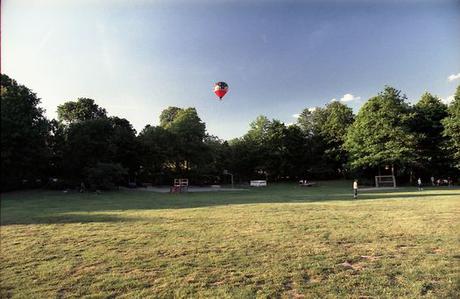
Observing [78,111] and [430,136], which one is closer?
[430,136]

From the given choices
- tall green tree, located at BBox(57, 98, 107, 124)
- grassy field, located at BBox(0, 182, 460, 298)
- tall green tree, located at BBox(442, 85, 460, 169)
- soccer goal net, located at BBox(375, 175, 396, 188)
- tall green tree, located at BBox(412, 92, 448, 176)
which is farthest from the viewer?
tall green tree, located at BBox(57, 98, 107, 124)

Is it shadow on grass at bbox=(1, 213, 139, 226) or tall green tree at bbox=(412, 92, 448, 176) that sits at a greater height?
tall green tree at bbox=(412, 92, 448, 176)

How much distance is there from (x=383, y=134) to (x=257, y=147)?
1951cm

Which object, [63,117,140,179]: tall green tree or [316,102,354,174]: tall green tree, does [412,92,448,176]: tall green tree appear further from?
[63,117,140,179]: tall green tree

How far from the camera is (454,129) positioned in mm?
34750

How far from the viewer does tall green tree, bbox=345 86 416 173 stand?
36000mm

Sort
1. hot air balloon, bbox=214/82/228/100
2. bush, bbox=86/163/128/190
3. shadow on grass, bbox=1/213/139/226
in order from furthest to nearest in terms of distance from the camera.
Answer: bush, bbox=86/163/128/190 → hot air balloon, bbox=214/82/228/100 → shadow on grass, bbox=1/213/139/226

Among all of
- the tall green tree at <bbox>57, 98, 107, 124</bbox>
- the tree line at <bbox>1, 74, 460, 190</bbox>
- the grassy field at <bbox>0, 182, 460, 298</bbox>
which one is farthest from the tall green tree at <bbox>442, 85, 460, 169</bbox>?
the tall green tree at <bbox>57, 98, 107, 124</bbox>

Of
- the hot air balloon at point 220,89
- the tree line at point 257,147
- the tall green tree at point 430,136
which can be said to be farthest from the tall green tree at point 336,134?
the hot air balloon at point 220,89

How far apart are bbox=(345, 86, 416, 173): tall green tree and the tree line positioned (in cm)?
12

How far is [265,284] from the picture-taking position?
4.71m

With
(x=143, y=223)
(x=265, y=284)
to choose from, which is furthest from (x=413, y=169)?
(x=265, y=284)

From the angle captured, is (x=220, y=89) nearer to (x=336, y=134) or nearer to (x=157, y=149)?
(x=157, y=149)

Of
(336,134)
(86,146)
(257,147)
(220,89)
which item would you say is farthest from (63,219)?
(336,134)
